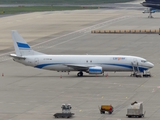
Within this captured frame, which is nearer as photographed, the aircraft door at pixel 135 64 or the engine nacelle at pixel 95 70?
the engine nacelle at pixel 95 70

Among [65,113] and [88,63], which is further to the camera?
[88,63]

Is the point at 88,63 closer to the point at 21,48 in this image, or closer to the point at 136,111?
the point at 21,48

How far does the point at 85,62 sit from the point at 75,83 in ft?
21.6

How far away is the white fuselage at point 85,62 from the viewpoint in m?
88.3

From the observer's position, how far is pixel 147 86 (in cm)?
8000

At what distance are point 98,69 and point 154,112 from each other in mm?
27119

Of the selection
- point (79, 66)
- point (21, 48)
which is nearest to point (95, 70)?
point (79, 66)

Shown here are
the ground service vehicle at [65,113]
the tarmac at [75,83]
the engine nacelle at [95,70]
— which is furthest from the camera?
the engine nacelle at [95,70]

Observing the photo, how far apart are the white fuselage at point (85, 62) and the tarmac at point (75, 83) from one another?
1.70 m

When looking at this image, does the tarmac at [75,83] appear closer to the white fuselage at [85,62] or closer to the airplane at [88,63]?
the airplane at [88,63]

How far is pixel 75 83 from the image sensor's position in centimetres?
8369

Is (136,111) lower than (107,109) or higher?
lower

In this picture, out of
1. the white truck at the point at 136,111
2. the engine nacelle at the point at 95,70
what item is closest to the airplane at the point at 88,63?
the engine nacelle at the point at 95,70

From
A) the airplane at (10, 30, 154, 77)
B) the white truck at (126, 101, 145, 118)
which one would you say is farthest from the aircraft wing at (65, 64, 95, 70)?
the white truck at (126, 101, 145, 118)
